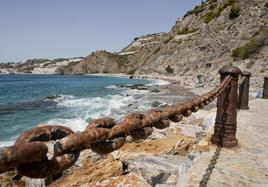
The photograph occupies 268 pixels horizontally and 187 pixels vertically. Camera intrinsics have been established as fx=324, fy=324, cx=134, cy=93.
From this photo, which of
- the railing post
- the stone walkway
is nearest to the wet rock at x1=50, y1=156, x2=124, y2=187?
the stone walkway

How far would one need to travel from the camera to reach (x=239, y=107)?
9.89 metres

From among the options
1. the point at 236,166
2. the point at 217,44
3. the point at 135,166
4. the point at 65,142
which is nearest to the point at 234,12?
the point at 217,44

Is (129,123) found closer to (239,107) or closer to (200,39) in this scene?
(239,107)

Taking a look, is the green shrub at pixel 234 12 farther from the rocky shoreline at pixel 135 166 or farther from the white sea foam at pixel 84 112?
the rocky shoreline at pixel 135 166

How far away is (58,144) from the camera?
4.30 feet

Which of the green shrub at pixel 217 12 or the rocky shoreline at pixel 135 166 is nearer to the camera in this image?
the rocky shoreline at pixel 135 166

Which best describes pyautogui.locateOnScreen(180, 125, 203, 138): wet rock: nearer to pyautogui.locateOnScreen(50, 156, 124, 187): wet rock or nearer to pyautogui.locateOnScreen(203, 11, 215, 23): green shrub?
pyautogui.locateOnScreen(50, 156, 124, 187): wet rock

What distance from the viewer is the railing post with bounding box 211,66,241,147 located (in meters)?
5.16

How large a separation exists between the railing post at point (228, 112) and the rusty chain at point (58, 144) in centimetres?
341

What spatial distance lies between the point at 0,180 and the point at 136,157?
2549 mm

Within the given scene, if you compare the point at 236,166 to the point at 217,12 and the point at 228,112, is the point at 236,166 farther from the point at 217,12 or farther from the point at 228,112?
the point at 217,12

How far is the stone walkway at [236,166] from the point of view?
12.6ft

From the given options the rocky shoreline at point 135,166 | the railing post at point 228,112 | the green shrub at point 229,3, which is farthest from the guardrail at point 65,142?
the green shrub at point 229,3

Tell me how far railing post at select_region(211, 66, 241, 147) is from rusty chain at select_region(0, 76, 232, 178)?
11.2 feet
